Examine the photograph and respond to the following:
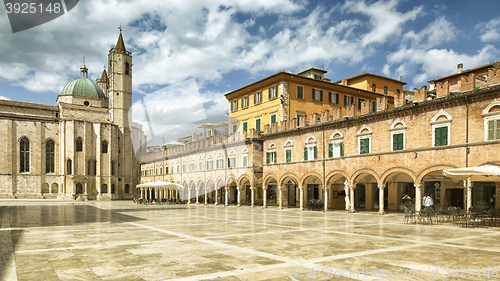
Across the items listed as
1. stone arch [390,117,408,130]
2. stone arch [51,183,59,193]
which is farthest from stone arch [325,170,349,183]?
stone arch [51,183,59,193]

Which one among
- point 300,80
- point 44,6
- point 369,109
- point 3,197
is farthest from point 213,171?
point 3,197

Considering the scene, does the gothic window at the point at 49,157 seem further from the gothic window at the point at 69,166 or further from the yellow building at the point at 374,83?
the yellow building at the point at 374,83

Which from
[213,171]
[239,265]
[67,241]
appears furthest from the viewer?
[213,171]

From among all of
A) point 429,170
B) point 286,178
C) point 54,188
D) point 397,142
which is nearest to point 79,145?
point 54,188

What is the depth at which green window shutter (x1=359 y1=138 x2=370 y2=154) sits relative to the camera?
25.8 m

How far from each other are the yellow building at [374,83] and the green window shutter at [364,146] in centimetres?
1836

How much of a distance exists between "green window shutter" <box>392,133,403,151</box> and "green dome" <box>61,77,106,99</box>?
71.3 meters

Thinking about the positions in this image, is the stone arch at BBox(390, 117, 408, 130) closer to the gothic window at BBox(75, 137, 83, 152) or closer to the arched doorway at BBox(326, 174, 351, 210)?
the arched doorway at BBox(326, 174, 351, 210)

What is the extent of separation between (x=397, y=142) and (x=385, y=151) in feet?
3.45

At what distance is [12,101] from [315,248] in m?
73.8

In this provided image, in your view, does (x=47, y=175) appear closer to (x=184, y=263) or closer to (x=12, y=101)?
(x=12, y=101)

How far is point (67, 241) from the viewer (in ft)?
42.1

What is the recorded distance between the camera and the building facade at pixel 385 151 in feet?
65.3

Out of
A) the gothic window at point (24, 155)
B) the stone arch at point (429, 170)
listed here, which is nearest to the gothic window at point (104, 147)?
the gothic window at point (24, 155)
